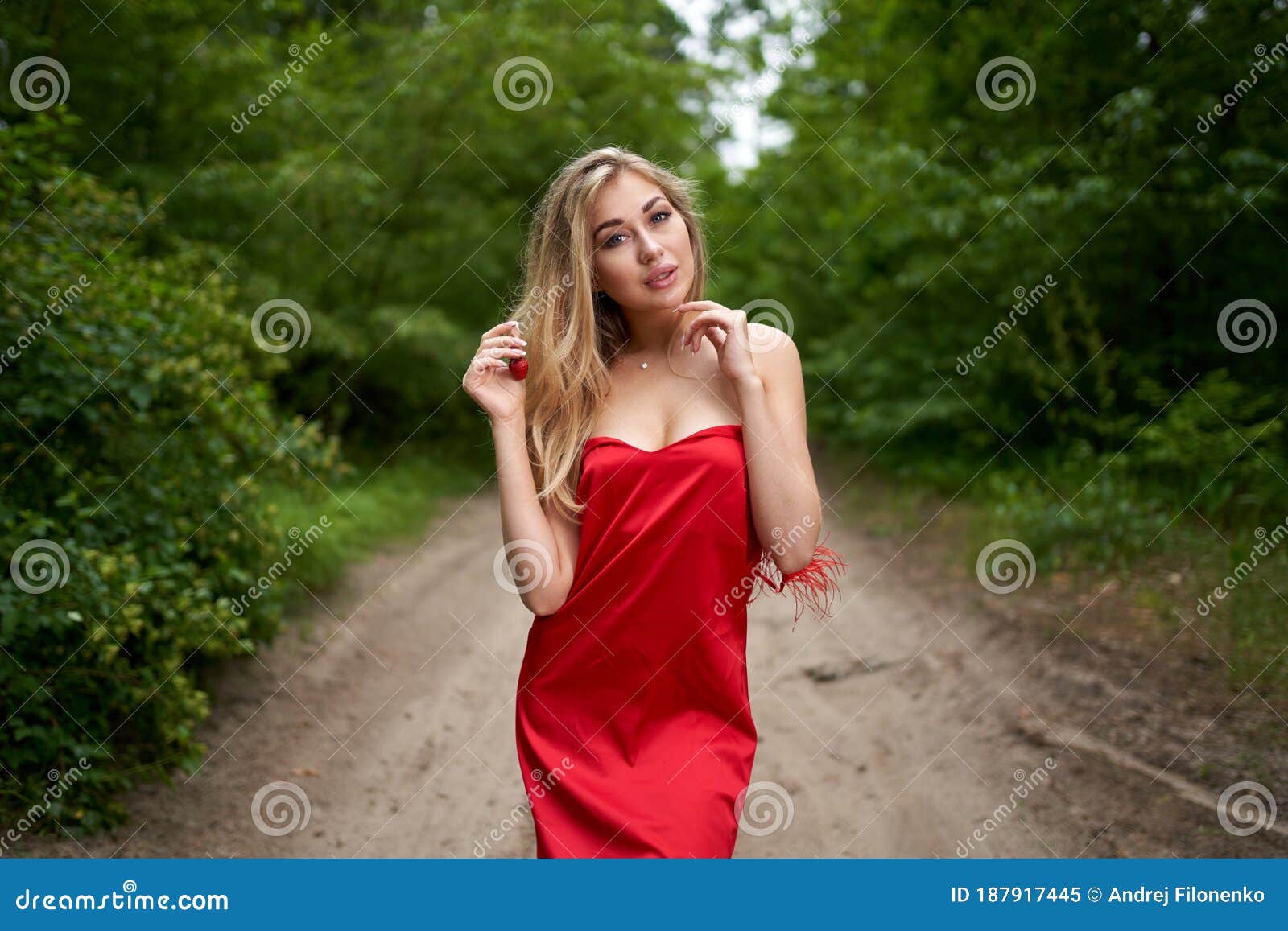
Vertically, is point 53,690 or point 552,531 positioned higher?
point 552,531

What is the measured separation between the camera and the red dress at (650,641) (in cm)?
218

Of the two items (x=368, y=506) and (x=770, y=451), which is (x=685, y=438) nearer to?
(x=770, y=451)

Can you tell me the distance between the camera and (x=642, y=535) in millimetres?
2182

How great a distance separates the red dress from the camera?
218 cm

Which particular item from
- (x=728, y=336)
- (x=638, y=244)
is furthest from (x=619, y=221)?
(x=728, y=336)

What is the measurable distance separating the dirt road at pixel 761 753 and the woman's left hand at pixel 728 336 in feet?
8.82

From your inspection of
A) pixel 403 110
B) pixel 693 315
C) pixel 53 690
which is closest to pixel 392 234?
pixel 403 110

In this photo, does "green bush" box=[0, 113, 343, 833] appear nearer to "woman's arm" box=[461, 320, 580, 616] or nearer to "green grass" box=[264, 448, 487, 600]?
"green grass" box=[264, 448, 487, 600]

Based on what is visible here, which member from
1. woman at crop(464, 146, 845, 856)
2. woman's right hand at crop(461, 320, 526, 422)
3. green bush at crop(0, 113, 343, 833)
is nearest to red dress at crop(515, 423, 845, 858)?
woman at crop(464, 146, 845, 856)

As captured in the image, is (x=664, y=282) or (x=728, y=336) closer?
(x=728, y=336)

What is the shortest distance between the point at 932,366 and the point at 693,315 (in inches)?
332

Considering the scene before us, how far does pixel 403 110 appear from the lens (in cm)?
1108

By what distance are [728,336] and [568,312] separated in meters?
0.47

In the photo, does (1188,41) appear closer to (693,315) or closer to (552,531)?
(693,315)
